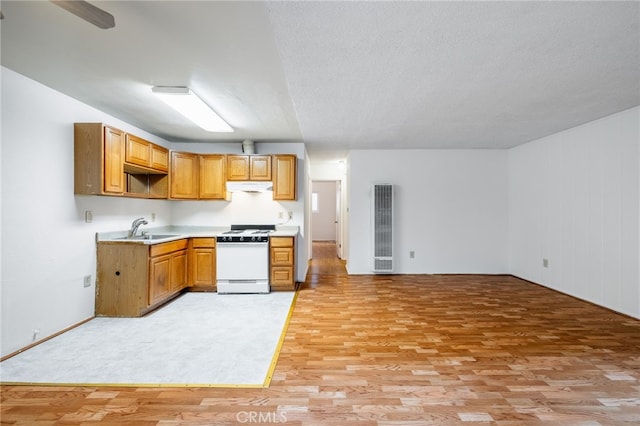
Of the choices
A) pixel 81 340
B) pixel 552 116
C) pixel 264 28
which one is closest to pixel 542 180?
pixel 552 116

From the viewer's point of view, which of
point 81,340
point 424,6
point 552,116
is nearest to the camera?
point 424,6

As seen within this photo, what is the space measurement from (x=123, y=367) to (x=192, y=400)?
0.78 meters

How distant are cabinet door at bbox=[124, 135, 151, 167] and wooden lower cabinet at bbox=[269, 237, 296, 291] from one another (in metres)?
1.93

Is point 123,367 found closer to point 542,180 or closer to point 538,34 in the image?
point 538,34

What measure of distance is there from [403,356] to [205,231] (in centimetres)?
355

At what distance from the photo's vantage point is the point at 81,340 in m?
2.57

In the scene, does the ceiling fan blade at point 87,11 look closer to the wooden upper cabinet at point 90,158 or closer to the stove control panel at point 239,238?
the wooden upper cabinet at point 90,158

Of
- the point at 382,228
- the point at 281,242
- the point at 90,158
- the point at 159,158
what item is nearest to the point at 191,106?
the point at 90,158

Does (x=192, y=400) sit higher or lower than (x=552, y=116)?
lower

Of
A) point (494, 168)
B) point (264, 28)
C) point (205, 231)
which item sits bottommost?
point (205, 231)

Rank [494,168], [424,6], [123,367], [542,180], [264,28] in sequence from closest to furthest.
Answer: [424,6] → [264,28] → [123,367] → [542,180] → [494,168]

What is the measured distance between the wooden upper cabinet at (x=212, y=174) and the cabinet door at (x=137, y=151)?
2.81 ft

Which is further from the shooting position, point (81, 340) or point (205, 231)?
point (205, 231)

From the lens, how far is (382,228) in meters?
5.11
